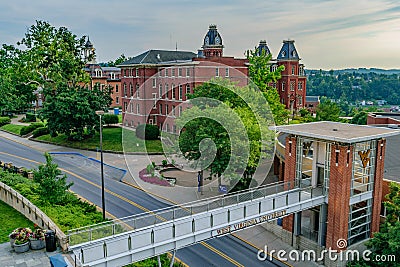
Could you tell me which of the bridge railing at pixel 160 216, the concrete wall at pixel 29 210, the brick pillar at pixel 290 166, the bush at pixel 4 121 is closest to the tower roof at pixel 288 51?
the brick pillar at pixel 290 166

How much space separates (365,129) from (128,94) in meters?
45.9

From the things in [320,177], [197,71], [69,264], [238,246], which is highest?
[197,71]

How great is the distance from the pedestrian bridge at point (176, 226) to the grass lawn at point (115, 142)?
28992 millimetres

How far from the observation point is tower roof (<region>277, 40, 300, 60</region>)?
74.3 metres

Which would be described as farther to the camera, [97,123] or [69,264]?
[97,123]

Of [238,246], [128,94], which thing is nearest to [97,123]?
[128,94]

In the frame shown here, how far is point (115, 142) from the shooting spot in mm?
53375

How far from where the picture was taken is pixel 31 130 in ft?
202

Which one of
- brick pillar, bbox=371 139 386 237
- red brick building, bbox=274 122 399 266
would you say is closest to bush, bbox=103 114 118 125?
red brick building, bbox=274 122 399 266

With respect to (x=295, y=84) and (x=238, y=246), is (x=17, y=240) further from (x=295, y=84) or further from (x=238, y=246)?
(x=295, y=84)

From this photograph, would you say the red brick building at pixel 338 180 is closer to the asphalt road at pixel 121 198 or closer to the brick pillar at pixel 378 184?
the brick pillar at pixel 378 184

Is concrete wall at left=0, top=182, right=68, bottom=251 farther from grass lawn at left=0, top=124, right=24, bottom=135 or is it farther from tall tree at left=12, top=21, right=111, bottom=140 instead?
grass lawn at left=0, top=124, right=24, bottom=135

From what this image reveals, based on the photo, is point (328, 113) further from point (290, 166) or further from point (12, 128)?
Answer: point (12, 128)

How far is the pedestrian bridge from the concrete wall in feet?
7.63
